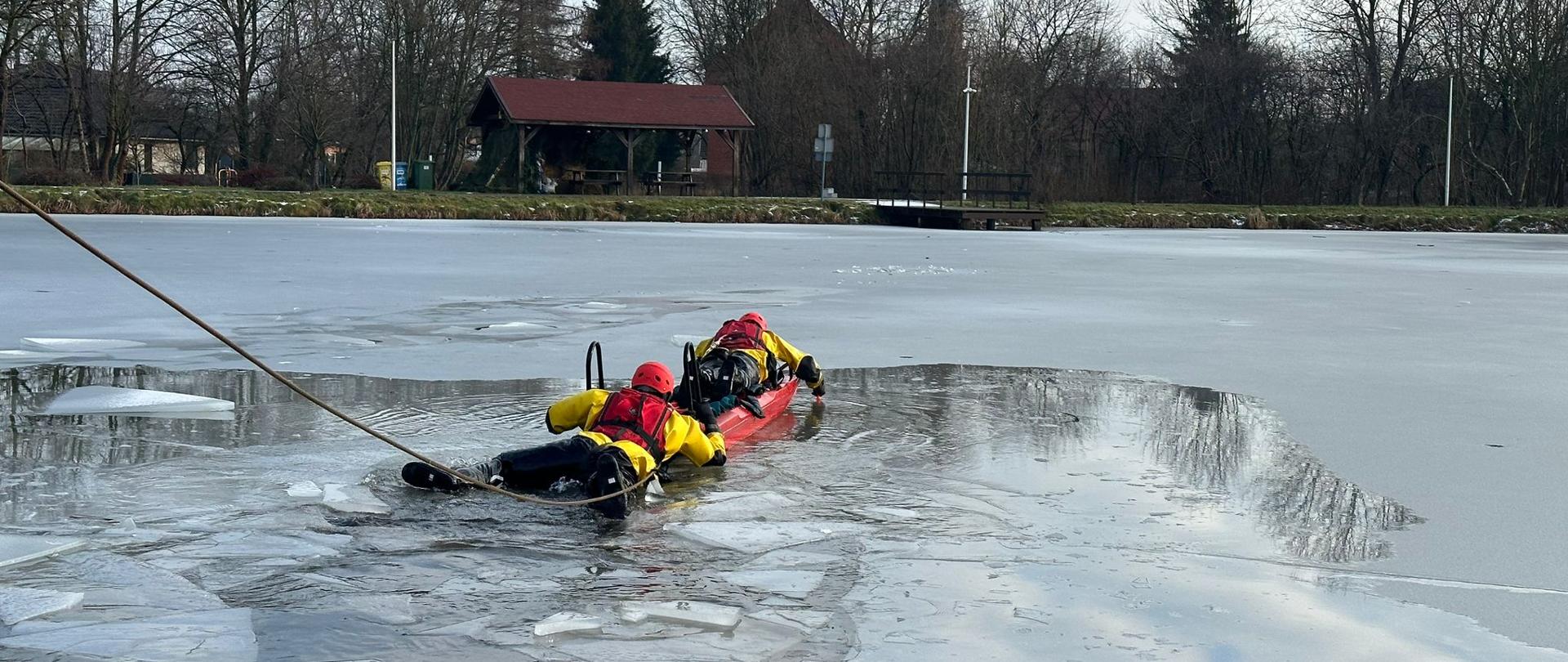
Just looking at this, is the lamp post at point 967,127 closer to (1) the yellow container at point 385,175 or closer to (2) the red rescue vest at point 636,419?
(1) the yellow container at point 385,175

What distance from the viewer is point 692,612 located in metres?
4.25

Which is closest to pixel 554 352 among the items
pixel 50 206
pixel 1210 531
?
pixel 1210 531

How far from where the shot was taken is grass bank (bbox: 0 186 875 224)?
30656 millimetres

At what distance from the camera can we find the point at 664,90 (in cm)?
4700

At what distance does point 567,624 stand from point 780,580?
0.80 meters

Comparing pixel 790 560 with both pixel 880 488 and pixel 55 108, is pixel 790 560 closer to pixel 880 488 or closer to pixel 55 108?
pixel 880 488

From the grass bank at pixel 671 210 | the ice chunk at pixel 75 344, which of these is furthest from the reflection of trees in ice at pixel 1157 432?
the grass bank at pixel 671 210

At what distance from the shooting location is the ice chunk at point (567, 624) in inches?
160

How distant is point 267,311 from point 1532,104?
45.7 metres

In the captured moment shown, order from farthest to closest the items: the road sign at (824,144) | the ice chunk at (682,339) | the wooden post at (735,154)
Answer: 1. the wooden post at (735,154)
2. the road sign at (824,144)
3. the ice chunk at (682,339)

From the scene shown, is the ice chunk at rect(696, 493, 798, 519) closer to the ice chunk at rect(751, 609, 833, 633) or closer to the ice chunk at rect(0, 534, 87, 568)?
the ice chunk at rect(751, 609, 833, 633)

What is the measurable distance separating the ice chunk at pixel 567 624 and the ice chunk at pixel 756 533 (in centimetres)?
94

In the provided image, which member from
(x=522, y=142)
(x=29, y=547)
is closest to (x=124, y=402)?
(x=29, y=547)

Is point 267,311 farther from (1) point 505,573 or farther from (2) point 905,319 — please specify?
(1) point 505,573
